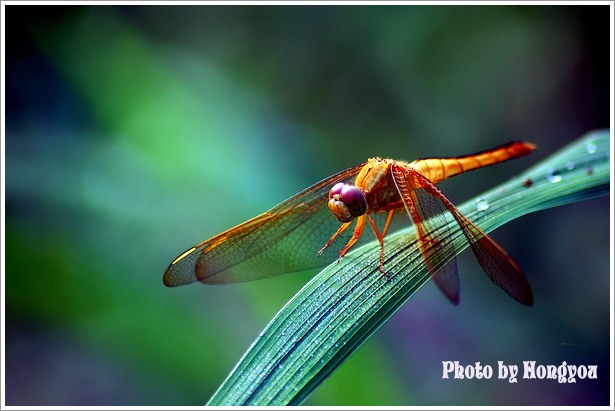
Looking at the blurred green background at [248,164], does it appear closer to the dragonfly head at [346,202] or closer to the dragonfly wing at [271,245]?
the dragonfly wing at [271,245]

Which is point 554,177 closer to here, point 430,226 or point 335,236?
point 430,226

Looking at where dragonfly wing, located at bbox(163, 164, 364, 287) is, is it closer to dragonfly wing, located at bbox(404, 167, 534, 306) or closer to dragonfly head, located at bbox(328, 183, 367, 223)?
dragonfly head, located at bbox(328, 183, 367, 223)

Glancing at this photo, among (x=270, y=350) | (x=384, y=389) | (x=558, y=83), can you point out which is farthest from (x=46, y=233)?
(x=558, y=83)

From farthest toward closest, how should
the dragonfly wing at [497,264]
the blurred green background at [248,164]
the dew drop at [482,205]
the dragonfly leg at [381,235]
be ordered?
the blurred green background at [248,164] < the dew drop at [482,205] < the dragonfly leg at [381,235] < the dragonfly wing at [497,264]

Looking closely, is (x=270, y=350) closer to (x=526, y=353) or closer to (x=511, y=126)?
(x=526, y=353)

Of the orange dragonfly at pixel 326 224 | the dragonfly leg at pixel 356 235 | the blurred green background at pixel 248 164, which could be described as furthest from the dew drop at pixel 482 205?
the blurred green background at pixel 248 164

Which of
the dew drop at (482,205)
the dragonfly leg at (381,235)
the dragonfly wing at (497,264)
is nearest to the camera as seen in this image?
the dragonfly wing at (497,264)
